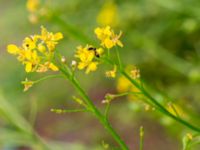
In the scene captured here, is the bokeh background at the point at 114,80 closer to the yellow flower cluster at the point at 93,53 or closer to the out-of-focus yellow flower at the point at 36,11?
the out-of-focus yellow flower at the point at 36,11

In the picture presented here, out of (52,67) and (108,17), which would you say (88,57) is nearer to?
(52,67)

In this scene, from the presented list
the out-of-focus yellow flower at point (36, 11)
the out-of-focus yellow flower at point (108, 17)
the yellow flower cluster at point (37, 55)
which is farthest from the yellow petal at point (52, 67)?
the out-of-focus yellow flower at point (108, 17)

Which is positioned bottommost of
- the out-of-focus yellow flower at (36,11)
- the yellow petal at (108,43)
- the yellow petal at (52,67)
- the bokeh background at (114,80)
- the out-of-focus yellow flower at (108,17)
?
the bokeh background at (114,80)

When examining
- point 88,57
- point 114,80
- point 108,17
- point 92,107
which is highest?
point 88,57

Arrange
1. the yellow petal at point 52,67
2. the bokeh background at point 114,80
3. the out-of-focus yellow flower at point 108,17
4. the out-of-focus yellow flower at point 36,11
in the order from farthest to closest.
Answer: the out-of-focus yellow flower at point 108,17 < the bokeh background at point 114,80 < the out-of-focus yellow flower at point 36,11 < the yellow petal at point 52,67

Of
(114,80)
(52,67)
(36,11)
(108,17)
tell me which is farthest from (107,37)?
(114,80)

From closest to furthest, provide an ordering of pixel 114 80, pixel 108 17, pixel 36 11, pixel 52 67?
pixel 52 67
pixel 36 11
pixel 108 17
pixel 114 80

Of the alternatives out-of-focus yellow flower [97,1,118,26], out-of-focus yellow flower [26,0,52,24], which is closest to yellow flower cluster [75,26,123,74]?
out-of-focus yellow flower [26,0,52,24]

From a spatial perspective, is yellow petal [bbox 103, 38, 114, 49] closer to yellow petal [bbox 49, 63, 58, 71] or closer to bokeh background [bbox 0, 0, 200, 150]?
yellow petal [bbox 49, 63, 58, 71]
